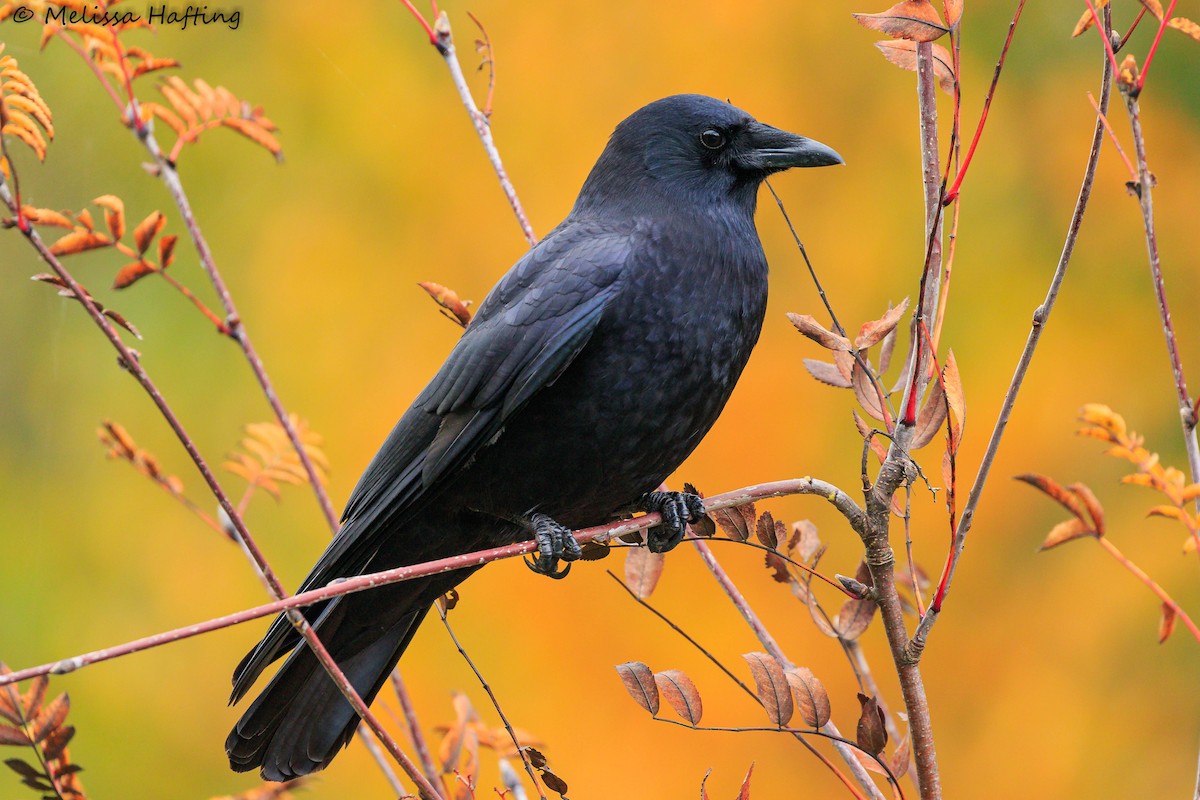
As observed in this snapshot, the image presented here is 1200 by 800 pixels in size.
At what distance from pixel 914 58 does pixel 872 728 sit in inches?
28.7

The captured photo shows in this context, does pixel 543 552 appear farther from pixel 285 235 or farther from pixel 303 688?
pixel 285 235

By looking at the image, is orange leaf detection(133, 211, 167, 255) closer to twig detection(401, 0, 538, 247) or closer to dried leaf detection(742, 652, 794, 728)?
twig detection(401, 0, 538, 247)

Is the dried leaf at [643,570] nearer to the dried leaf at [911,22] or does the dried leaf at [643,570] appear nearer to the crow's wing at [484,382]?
the crow's wing at [484,382]

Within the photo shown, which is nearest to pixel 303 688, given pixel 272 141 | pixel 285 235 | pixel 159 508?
pixel 272 141

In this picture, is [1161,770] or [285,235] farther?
[285,235]

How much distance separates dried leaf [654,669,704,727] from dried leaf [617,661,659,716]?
1 centimetres

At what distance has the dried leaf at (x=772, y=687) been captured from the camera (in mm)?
1177

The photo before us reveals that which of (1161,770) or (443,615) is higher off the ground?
(443,615)

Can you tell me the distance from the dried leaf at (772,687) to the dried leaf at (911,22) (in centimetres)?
65

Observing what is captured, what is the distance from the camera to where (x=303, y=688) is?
1.73 meters

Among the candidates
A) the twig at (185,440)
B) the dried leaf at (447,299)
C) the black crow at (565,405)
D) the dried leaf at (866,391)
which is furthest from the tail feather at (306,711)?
the dried leaf at (866,391)

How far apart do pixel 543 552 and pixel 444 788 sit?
13.7 inches

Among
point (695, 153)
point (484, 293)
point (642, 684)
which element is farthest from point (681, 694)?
point (484, 293)

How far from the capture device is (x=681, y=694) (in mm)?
1216
